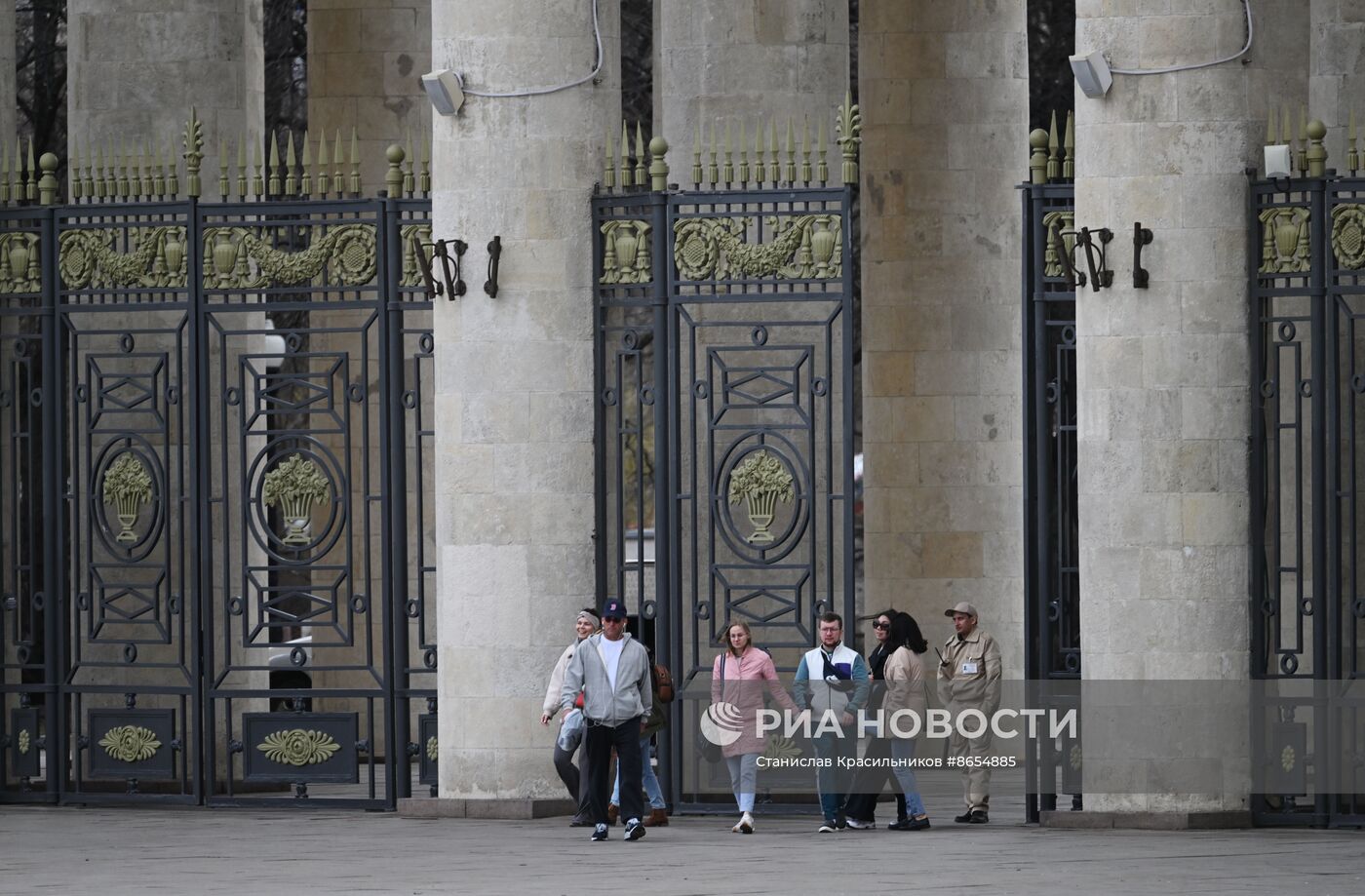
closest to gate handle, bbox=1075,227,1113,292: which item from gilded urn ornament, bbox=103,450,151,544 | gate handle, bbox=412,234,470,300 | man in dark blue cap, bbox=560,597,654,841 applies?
man in dark blue cap, bbox=560,597,654,841

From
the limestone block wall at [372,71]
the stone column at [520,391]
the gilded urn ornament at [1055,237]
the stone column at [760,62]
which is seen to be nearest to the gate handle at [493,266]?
the stone column at [520,391]

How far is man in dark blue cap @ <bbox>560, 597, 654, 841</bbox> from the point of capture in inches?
658

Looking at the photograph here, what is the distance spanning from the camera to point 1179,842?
1622cm

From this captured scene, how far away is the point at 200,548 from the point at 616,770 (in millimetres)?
3497

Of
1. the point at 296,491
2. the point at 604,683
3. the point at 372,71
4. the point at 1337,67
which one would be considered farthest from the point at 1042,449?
the point at 372,71

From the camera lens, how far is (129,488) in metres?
19.7

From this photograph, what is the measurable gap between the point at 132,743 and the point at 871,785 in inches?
223

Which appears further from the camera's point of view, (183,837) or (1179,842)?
(183,837)

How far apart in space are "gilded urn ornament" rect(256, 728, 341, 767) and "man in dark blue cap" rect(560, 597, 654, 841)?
3.06 m

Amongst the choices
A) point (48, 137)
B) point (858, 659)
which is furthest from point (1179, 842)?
point (48, 137)

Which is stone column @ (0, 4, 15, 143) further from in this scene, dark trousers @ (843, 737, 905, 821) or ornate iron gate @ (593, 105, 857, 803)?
dark trousers @ (843, 737, 905, 821)

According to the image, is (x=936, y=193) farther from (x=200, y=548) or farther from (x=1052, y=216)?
(x=200, y=548)

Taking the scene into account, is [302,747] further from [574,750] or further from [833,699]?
[833,699]

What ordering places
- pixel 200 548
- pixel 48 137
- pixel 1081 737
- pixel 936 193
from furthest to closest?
pixel 48 137 → pixel 936 193 → pixel 200 548 → pixel 1081 737
